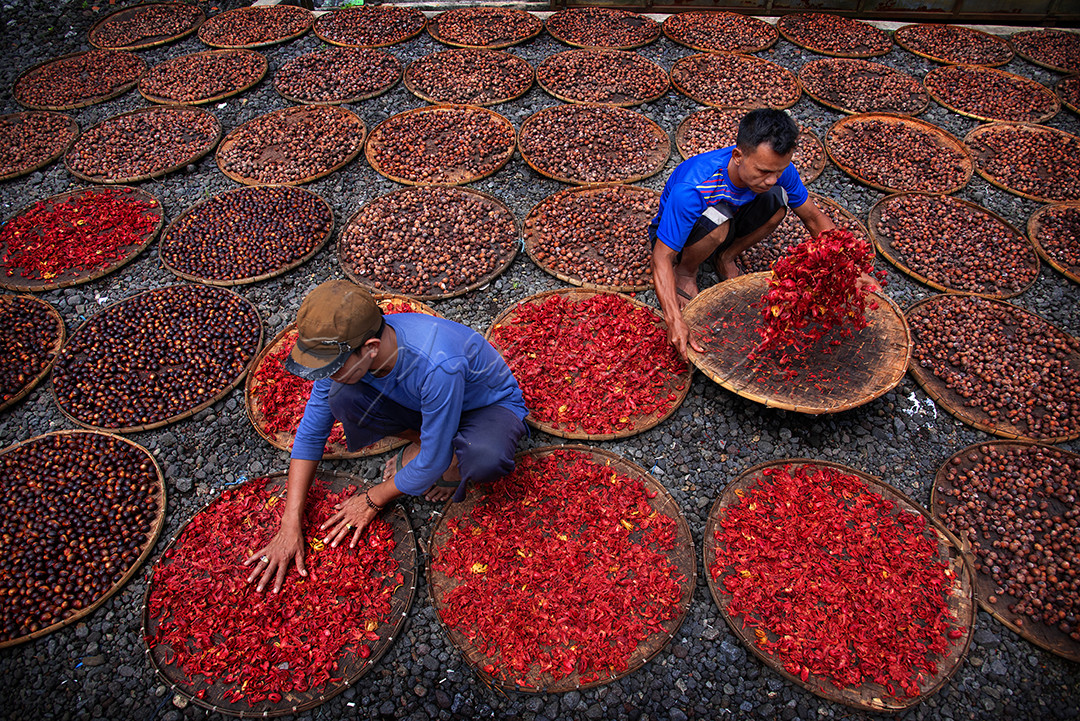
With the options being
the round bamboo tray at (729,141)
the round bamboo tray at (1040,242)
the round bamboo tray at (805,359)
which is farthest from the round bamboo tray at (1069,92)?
the round bamboo tray at (805,359)

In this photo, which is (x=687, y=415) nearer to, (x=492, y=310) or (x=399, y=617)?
(x=492, y=310)

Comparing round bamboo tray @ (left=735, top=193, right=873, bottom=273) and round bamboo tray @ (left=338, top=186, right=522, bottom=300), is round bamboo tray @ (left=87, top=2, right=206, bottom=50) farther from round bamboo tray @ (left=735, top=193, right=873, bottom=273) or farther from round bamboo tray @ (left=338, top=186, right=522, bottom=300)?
round bamboo tray @ (left=735, top=193, right=873, bottom=273)

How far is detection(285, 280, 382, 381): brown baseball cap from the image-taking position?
226 centimetres

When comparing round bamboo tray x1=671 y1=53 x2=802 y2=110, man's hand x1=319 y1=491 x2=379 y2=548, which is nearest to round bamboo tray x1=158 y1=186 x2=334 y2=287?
man's hand x1=319 y1=491 x2=379 y2=548

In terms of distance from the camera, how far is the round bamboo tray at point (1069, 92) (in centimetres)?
635

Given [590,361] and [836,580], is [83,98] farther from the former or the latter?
[836,580]

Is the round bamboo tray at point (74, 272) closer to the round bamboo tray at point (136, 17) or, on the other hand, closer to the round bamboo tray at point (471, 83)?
the round bamboo tray at point (471, 83)

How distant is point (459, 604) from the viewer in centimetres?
294

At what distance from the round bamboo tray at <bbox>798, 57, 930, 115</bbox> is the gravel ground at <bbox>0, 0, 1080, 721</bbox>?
53 cm

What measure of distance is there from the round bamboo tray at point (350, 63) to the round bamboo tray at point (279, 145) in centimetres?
25

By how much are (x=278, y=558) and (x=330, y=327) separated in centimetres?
150

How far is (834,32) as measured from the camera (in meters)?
7.57

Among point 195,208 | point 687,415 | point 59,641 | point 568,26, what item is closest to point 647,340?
point 687,415

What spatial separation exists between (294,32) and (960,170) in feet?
26.4
